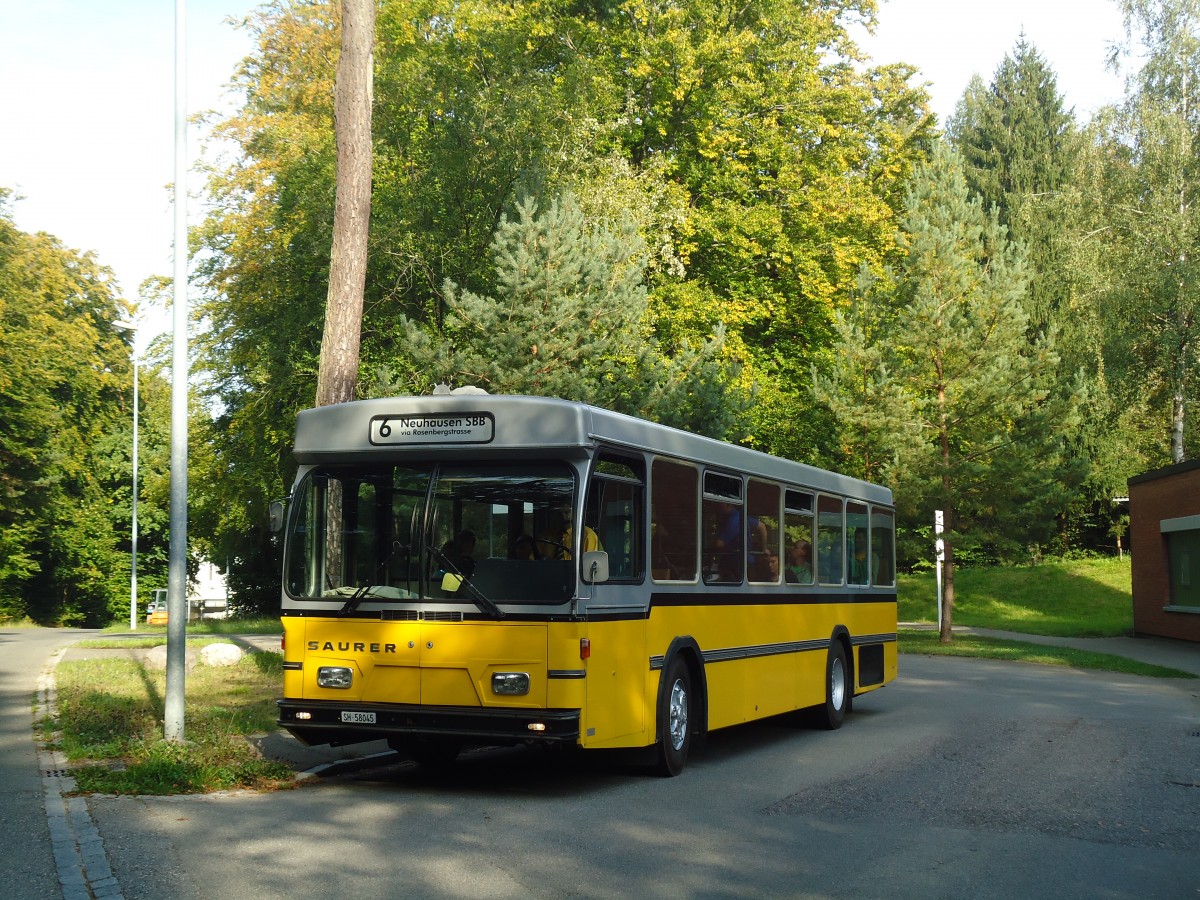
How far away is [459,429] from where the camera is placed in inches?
400

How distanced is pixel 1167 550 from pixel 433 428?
90.7ft

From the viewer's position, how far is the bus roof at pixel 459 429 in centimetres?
998

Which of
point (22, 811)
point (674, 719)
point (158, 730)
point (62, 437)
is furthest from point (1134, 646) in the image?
point (62, 437)

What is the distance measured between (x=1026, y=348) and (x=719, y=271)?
343 inches

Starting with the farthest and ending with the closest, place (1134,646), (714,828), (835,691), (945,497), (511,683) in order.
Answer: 1. (945,497)
2. (1134,646)
3. (835,691)
4. (511,683)
5. (714,828)

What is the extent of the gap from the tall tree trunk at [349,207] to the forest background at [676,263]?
10.9 m

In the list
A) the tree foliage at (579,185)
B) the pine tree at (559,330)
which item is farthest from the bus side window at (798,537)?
the tree foliage at (579,185)

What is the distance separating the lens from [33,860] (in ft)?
24.2

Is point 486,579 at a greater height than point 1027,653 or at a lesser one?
greater

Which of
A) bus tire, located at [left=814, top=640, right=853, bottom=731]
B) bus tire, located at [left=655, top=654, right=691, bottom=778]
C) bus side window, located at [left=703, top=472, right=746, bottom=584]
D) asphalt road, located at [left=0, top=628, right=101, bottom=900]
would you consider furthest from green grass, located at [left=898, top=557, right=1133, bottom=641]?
asphalt road, located at [left=0, top=628, right=101, bottom=900]

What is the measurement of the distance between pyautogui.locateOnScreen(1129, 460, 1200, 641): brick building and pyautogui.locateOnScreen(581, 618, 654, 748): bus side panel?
2423cm

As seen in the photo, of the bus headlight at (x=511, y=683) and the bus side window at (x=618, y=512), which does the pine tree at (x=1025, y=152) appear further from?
the bus headlight at (x=511, y=683)

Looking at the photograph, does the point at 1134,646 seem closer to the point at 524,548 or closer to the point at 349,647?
the point at 524,548

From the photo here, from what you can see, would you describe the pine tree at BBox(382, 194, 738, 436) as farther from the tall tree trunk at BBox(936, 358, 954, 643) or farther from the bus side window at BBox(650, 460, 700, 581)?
the bus side window at BBox(650, 460, 700, 581)
